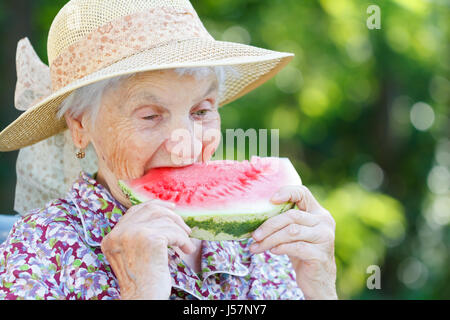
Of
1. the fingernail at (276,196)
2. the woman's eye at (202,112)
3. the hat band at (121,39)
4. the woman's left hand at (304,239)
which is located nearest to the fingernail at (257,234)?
the woman's left hand at (304,239)

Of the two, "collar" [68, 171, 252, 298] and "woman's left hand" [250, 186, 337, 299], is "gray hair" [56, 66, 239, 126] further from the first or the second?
"woman's left hand" [250, 186, 337, 299]

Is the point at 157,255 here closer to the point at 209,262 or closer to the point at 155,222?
the point at 155,222

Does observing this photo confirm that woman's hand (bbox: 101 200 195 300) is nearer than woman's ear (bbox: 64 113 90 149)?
Yes

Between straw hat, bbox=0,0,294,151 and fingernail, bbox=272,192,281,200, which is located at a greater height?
straw hat, bbox=0,0,294,151

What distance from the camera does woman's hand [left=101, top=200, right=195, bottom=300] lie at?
6.22ft

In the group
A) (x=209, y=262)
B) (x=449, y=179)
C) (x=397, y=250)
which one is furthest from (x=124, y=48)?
(x=449, y=179)

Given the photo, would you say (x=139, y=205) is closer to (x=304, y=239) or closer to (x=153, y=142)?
(x=153, y=142)

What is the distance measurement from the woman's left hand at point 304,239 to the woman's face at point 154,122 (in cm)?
41

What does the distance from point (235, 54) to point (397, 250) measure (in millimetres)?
6444

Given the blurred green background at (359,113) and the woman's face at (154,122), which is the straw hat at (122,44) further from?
the blurred green background at (359,113)

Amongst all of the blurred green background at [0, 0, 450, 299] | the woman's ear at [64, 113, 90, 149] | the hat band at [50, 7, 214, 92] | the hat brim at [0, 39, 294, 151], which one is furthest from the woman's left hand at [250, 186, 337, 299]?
the blurred green background at [0, 0, 450, 299]

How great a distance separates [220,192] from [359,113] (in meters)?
6.77
